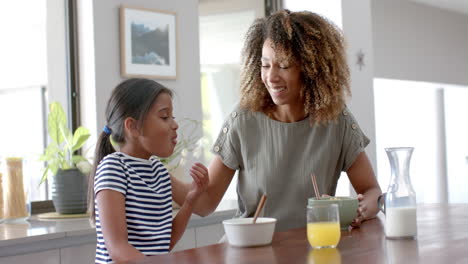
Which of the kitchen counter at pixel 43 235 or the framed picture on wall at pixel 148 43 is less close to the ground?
the framed picture on wall at pixel 148 43

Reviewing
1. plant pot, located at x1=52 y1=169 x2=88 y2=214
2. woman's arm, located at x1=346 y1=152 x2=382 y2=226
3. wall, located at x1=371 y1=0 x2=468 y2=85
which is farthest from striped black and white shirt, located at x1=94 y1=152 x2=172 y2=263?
wall, located at x1=371 y1=0 x2=468 y2=85

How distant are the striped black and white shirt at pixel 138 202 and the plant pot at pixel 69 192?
1144mm

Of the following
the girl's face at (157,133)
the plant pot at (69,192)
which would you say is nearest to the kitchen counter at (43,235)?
the plant pot at (69,192)

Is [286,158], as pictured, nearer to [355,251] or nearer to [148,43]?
[355,251]

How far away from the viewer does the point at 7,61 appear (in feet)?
10.6

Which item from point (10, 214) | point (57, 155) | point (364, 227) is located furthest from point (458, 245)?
point (57, 155)

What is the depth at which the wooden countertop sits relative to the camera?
1273 millimetres

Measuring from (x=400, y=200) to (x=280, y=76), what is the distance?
585 millimetres

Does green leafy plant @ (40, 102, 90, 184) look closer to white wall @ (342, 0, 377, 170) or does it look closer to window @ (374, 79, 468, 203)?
white wall @ (342, 0, 377, 170)

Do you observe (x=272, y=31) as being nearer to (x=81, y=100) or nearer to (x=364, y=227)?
(x=364, y=227)

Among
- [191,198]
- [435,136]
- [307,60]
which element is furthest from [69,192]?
[435,136]

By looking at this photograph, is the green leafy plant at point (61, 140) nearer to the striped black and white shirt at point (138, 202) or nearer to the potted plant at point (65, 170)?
the potted plant at point (65, 170)

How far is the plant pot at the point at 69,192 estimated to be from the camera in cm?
284

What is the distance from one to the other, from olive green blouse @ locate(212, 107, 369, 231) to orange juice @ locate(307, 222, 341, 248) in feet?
1.82
